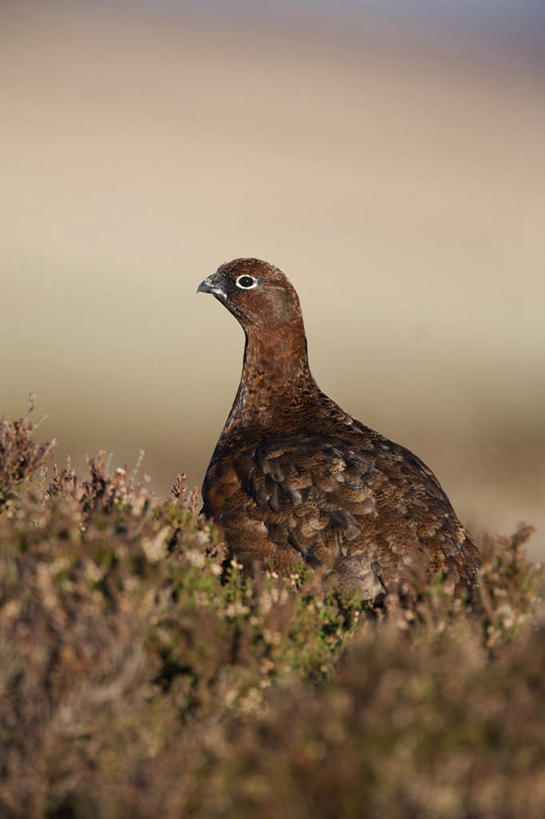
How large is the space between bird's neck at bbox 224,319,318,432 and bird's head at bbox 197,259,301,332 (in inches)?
2.8

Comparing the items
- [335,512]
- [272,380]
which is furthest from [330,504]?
[272,380]

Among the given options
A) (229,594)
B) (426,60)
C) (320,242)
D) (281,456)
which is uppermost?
(426,60)

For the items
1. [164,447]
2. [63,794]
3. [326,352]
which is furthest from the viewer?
[326,352]

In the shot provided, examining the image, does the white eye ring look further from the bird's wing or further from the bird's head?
the bird's wing

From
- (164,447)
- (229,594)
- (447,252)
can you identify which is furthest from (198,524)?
(447,252)

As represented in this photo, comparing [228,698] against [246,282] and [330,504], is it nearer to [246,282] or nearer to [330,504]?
[330,504]

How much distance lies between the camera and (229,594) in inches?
158

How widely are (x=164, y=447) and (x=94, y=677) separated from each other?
1357 cm

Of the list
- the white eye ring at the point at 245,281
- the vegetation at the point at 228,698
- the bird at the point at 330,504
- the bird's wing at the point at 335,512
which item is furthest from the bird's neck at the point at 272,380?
the vegetation at the point at 228,698

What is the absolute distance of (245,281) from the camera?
6496 mm

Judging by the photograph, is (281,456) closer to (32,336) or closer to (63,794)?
(63,794)

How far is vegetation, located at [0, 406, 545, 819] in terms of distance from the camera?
223 centimetres

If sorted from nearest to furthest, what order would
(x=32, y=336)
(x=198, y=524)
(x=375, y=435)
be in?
(x=198, y=524), (x=375, y=435), (x=32, y=336)

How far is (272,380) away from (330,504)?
1.52 m
